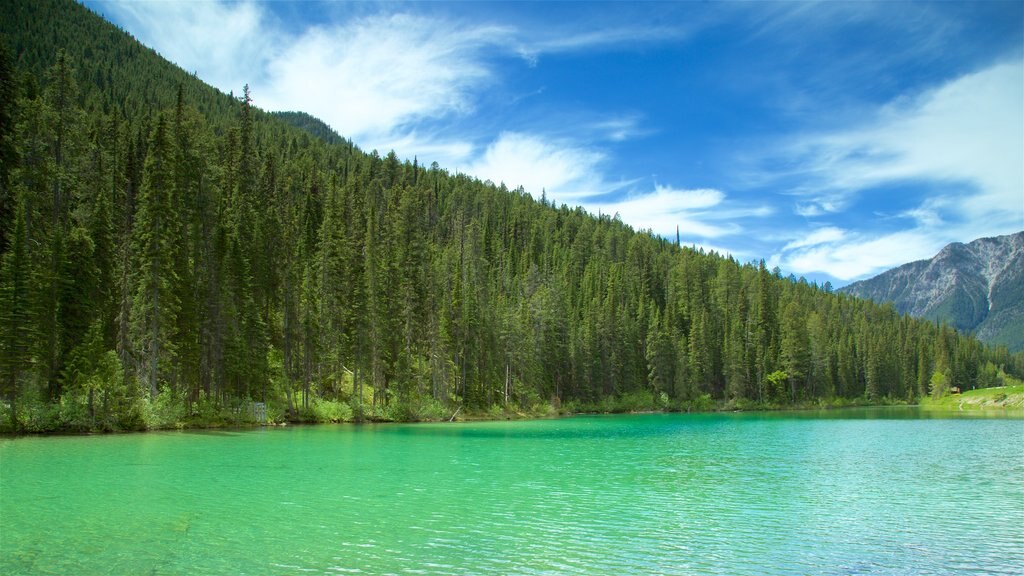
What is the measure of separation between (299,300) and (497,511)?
168 feet

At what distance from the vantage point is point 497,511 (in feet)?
60.1

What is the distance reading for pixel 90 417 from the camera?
3978 cm

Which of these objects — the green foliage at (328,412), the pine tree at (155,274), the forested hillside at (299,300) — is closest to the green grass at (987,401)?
the forested hillside at (299,300)

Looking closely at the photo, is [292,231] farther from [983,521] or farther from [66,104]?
[983,521]

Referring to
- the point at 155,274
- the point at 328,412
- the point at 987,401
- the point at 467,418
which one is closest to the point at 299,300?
the point at 328,412

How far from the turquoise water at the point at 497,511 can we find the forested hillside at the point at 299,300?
1186 centimetres

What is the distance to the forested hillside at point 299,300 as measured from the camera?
43.2 m

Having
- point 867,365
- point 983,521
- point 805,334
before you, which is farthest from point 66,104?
point 867,365

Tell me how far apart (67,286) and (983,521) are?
161 ft

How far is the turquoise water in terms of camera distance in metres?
13.2

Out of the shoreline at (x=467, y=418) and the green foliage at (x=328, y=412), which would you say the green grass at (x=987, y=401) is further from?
the green foliage at (x=328, y=412)

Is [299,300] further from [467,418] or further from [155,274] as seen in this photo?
[467,418]

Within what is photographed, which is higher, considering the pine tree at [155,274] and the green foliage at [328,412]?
the pine tree at [155,274]

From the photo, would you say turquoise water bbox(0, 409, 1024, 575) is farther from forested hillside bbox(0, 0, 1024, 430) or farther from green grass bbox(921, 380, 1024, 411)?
green grass bbox(921, 380, 1024, 411)
